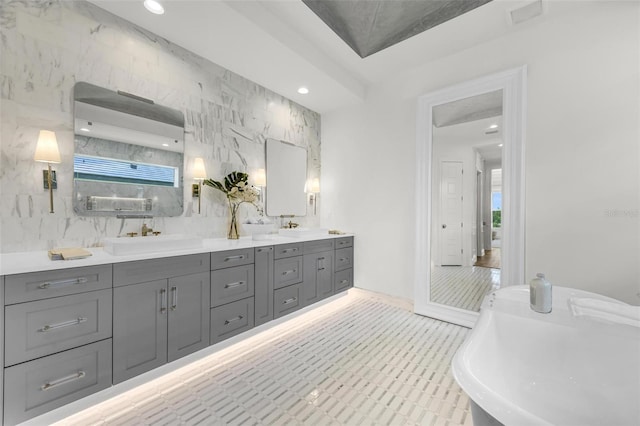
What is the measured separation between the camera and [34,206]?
1785 mm

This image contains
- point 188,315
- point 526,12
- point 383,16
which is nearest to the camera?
point 188,315

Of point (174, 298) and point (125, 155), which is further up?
point (125, 155)

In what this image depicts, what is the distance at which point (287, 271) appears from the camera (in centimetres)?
278

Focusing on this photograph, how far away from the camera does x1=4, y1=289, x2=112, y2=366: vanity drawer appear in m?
1.33

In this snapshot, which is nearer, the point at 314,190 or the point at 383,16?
the point at 383,16

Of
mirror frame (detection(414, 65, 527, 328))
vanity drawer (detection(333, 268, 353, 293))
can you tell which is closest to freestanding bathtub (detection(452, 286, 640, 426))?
mirror frame (detection(414, 65, 527, 328))

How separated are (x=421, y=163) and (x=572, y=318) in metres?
2.06

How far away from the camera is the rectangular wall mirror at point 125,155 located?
6.52 feet

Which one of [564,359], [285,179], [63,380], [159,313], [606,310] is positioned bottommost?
[63,380]

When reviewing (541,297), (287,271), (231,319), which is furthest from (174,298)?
(541,297)

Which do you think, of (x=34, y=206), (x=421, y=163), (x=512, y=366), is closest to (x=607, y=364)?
(x=512, y=366)

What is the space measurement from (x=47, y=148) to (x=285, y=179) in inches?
91.1

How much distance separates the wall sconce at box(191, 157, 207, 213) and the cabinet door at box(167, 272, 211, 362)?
909mm

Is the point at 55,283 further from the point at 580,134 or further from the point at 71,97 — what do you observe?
the point at 580,134
